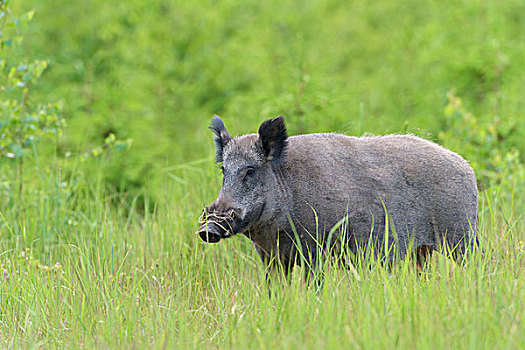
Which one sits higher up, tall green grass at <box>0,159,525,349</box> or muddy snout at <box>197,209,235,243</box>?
muddy snout at <box>197,209,235,243</box>

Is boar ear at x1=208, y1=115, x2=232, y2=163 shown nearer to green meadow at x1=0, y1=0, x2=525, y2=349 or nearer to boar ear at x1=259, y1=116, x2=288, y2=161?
green meadow at x1=0, y1=0, x2=525, y2=349

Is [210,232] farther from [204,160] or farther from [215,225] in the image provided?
[204,160]

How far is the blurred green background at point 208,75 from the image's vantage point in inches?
514

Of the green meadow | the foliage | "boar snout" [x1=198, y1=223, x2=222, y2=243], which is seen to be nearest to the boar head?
"boar snout" [x1=198, y1=223, x2=222, y2=243]

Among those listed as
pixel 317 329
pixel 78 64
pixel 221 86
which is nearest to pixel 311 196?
pixel 317 329

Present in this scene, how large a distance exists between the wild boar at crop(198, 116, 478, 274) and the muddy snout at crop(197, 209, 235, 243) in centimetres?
5

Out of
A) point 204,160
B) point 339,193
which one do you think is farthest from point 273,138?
point 204,160

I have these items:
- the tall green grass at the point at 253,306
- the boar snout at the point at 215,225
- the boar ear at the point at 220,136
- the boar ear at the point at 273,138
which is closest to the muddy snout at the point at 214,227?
the boar snout at the point at 215,225

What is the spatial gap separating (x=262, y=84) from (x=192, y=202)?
33.4 feet

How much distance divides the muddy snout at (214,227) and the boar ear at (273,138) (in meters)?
0.73

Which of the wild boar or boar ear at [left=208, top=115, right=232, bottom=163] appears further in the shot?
boar ear at [left=208, top=115, right=232, bottom=163]

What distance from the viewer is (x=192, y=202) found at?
7.93 m

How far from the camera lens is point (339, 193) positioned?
5887 mm

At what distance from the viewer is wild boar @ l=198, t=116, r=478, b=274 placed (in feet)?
18.7
